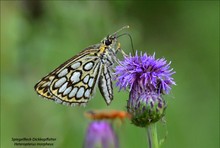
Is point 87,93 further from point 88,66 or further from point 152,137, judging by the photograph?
point 152,137

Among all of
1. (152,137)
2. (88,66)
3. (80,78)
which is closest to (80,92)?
(80,78)

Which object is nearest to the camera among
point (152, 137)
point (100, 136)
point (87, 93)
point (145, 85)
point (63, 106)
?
point (100, 136)

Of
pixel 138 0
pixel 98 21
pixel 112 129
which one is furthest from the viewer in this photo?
pixel 138 0

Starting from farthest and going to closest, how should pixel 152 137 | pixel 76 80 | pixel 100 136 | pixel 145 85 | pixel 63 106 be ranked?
pixel 63 106 → pixel 76 80 → pixel 145 85 → pixel 152 137 → pixel 100 136

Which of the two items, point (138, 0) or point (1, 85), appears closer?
point (1, 85)

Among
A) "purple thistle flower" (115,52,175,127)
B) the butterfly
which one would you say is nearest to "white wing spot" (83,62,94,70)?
the butterfly

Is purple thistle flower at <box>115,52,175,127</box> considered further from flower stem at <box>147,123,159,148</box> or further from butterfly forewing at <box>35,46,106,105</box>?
butterfly forewing at <box>35,46,106,105</box>

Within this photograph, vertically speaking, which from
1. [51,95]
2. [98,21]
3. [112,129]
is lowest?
[112,129]

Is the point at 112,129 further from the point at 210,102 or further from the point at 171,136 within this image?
the point at 210,102

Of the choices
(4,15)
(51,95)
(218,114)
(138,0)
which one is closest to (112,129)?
(51,95)
